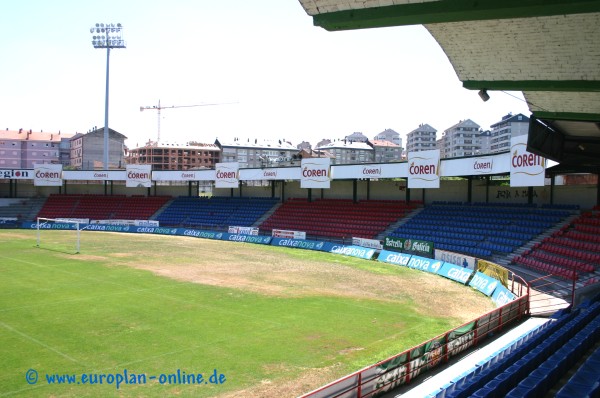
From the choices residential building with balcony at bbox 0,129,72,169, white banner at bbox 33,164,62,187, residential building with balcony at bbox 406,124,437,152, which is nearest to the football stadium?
white banner at bbox 33,164,62,187

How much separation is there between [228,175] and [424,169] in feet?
84.5

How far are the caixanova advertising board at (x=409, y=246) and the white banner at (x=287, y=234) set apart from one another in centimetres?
988

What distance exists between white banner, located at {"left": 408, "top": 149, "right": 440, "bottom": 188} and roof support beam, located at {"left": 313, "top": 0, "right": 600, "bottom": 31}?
→ 3235 cm

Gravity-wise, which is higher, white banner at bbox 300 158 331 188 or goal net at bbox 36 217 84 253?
white banner at bbox 300 158 331 188

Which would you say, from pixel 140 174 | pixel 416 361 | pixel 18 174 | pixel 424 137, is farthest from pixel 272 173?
pixel 424 137

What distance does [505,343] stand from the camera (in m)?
15.2

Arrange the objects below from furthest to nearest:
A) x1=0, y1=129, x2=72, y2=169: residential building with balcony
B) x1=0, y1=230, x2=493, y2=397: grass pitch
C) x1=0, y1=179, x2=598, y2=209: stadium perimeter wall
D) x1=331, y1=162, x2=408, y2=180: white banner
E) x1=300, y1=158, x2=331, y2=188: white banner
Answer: x1=0, y1=129, x2=72, y2=169: residential building with balcony < x1=300, y1=158, x2=331, y2=188: white banner < x1=331, y1=162, x2=408, y2=180: white banner < x1=0, y1=179, x2=598, y2=209: stadium perimeter wall < x1=0, y1=230, x2=493, y2=397: grass pitch

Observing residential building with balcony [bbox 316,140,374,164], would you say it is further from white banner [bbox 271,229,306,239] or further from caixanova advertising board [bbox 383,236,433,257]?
caixanova advertising board [bbox 383,236,433,257]

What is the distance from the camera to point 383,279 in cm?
2917

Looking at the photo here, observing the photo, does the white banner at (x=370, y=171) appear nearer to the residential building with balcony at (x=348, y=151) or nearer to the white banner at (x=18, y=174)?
the white banner at (x=18, y=174)

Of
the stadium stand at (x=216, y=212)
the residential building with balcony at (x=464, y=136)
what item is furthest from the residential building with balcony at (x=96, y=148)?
the residential building with balcony at (x=464, y=136)

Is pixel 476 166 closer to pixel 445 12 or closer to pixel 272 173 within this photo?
pixel 272 173

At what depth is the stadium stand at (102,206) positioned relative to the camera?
210 feet

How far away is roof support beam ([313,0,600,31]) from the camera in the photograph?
6742 mm
